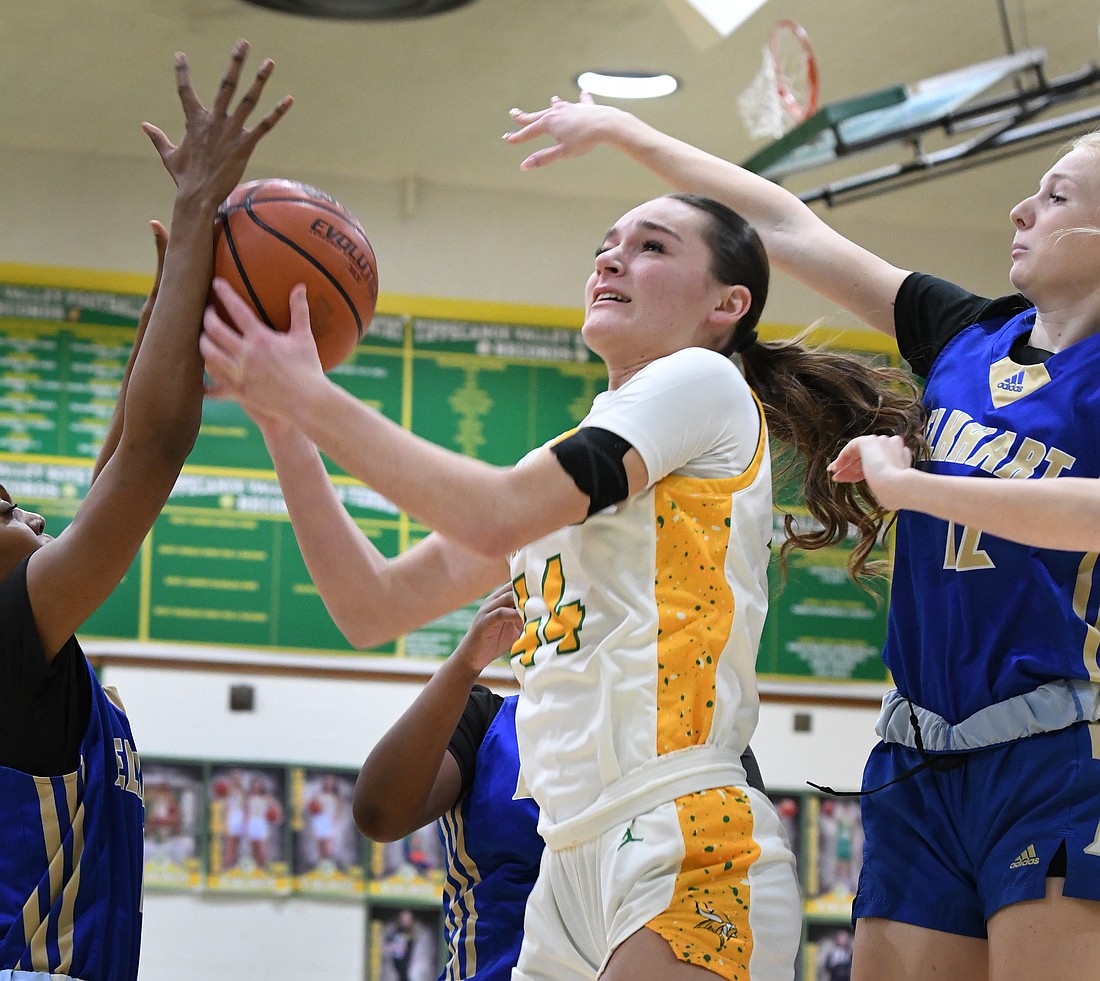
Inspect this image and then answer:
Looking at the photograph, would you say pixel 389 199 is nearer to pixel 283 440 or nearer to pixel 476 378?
pixel 476 378

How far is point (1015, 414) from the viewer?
2.30 m

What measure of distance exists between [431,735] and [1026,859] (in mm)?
1175

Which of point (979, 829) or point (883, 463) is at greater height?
point (883, 463)

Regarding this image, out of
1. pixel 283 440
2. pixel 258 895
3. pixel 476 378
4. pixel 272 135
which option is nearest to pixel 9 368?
pixel 272 135

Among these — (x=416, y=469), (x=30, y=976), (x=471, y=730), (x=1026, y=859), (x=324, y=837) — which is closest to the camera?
(x=416, y=469)

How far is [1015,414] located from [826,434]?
47 centimetres

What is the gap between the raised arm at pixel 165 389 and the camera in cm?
218

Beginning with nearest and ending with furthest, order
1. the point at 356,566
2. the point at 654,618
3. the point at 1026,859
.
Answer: the point at 654,618
the point at 1026,859
the point at 356,566

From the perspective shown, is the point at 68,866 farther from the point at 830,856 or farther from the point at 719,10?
the point at 830,856

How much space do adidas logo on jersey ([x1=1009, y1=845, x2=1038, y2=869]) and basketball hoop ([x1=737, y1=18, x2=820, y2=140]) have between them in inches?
133

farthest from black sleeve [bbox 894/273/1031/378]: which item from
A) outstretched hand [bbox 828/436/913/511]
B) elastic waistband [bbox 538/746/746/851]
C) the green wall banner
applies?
the green wall banner

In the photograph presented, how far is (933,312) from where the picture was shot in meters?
2.62

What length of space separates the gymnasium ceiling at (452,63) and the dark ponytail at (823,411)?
6.81 feet

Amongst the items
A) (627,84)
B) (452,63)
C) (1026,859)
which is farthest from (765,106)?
(1026,859)
